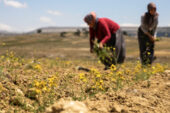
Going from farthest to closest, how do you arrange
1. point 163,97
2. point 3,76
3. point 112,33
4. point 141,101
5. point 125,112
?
1. point 112,33
2. point 3,76
3. point 163,97
4. point 141,101
5. point 125,112

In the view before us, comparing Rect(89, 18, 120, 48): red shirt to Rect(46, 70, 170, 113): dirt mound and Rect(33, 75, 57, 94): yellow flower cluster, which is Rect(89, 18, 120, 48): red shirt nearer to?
Rect(46, 70, 170, 113): dirt mound

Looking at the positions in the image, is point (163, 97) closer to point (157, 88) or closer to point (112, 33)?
point (157, 88)

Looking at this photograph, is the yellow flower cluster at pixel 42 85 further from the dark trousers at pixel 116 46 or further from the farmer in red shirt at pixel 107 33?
the dark trousers at pixel 116 46

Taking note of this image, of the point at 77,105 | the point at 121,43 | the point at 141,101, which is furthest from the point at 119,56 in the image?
the point at 77,105

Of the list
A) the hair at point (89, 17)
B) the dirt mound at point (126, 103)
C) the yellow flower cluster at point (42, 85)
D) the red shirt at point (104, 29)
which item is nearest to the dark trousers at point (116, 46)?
the red shirt at point (104, 29)

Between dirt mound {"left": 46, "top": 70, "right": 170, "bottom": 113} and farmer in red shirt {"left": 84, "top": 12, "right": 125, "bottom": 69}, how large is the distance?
2077mm

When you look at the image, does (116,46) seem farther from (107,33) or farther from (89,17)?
(89,17)

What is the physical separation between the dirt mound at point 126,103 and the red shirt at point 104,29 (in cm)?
204

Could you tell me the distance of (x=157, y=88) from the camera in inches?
140

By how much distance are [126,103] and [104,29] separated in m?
2.93

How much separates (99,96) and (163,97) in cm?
92

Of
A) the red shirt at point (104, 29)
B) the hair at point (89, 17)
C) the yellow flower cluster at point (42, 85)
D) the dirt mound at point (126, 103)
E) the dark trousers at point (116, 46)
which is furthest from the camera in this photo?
the dark trousers at point (116, 46)

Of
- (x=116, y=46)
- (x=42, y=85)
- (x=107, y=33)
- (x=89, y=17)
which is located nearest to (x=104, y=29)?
(x=107, y=33)

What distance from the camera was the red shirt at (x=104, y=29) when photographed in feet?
17.6
